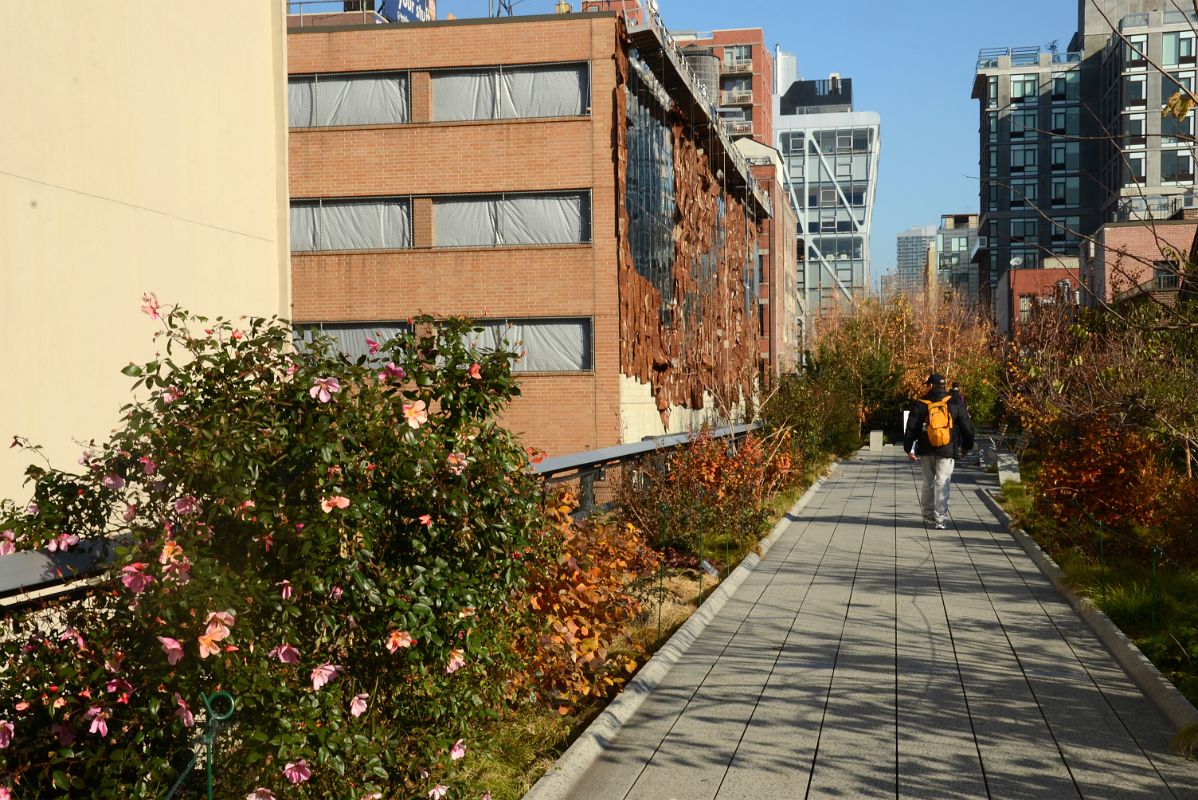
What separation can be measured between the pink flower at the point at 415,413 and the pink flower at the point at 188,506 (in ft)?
2.76

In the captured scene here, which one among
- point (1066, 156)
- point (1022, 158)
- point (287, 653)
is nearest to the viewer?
point (287, 653)

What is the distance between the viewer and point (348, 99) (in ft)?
105

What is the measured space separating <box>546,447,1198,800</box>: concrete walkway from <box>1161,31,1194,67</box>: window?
8820cm

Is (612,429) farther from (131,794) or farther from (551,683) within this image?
(131,794)

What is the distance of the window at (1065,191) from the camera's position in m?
108

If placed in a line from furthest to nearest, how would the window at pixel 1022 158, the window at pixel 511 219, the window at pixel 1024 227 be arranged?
the window at pixel 1022 158, the window at pixel 1024 227, the window at pixel 511 219

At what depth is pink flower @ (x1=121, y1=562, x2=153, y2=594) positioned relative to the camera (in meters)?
4.30

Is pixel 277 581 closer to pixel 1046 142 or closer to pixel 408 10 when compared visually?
pixel 408 10

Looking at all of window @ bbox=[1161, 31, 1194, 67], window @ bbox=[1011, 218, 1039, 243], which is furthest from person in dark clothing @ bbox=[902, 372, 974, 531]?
window @ bbox=[1011, 218, 1039, 243]

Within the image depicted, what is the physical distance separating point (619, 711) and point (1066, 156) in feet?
362

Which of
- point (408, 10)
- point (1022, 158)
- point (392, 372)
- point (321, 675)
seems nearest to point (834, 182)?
point (1022, 158)

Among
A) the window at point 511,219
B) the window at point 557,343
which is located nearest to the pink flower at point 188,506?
the window at point 557,343

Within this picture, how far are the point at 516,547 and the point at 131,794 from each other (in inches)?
69.3

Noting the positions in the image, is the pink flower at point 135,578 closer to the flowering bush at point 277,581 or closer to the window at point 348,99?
the flowering bush at point 277,581
